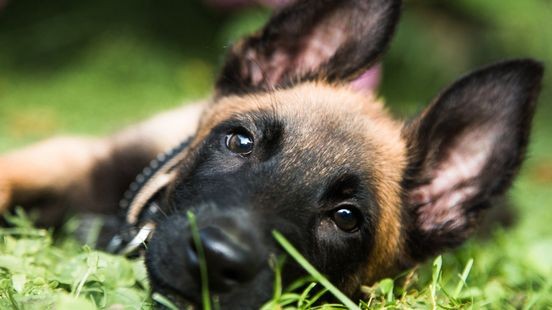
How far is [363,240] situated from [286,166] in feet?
1.53

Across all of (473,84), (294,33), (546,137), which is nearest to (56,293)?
(294,33)

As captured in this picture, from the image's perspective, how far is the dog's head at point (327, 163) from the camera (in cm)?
226

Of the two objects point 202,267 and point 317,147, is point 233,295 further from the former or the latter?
point 317,147

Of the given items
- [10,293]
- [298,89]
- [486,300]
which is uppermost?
[298,89]

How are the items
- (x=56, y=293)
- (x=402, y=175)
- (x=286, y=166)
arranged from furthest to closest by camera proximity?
(x=402, y=175), (x=286, y=166), (x=56, y=293)

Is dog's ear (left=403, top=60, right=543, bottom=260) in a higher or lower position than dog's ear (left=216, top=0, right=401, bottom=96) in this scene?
lower

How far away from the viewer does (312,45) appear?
3.45 meters

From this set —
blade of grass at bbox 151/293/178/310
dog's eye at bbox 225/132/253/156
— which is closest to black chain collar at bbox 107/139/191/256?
dog's eye at bbox 225/132/253/156

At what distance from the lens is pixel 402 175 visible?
312 centimetres

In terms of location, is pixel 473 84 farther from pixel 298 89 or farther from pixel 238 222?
pixel 238 222

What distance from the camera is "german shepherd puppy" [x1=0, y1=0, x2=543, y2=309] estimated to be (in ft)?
7.53

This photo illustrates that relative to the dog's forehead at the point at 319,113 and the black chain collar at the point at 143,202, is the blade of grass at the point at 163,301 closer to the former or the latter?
the black chain collar at the point at 143,202

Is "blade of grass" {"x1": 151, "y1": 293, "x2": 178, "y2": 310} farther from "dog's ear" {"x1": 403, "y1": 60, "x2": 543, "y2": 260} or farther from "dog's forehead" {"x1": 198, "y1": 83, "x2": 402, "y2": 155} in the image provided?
"dog's ear" {"x1": 403, "y1": 60, "x2": 543, "y2": 260}

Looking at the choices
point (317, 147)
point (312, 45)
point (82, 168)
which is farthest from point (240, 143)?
point (82, 168)
